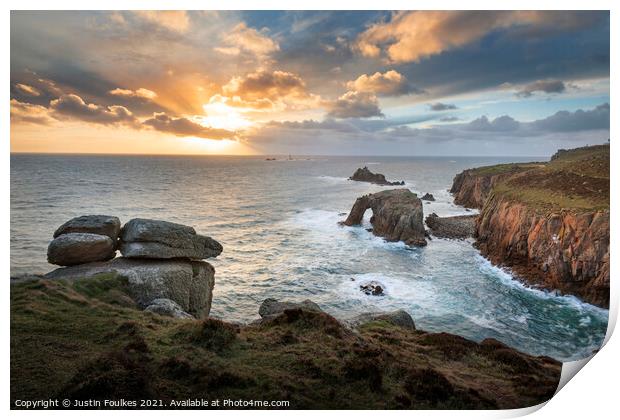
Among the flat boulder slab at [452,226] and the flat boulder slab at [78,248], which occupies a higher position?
the flat boulder slab at [78,248]

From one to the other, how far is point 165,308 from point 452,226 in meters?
39.6

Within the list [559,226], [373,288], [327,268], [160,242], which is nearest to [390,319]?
[373,288]

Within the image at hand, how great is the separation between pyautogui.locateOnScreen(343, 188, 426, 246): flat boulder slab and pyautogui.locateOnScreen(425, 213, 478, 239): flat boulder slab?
3.88 meters

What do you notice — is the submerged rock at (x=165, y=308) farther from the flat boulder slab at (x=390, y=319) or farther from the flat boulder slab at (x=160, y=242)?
the flat boulder slab at (x=390, y=319)

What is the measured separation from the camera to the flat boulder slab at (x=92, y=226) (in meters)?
17.7

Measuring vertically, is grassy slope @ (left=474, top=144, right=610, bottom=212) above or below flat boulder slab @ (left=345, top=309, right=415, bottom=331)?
above

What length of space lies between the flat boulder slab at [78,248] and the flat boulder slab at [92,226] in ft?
1.27

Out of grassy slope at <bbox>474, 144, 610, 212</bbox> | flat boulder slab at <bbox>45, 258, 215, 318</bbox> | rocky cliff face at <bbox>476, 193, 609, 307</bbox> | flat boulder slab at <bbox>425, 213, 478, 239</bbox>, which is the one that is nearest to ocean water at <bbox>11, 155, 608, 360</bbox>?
rocky cliff face at <bbox>476, 193, 609, 307</bbox>

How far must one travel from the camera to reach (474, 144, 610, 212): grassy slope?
1503 cm

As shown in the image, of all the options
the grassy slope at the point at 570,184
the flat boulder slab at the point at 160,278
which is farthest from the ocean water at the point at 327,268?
the grassy slope at the point at 570,184

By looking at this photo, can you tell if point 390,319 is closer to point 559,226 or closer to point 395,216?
point 559,226

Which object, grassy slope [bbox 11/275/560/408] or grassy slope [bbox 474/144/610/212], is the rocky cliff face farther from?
grassy slope [bbox 11/275/560/408]

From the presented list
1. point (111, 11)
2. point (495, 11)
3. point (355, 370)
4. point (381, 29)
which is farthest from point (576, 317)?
point (111, 11)

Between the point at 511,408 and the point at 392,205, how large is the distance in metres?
33.7
